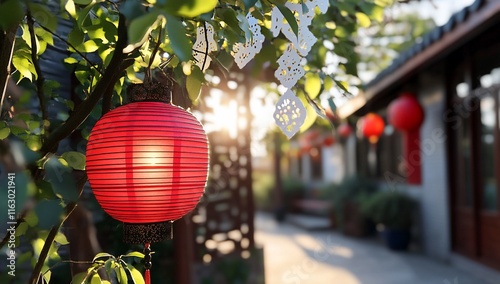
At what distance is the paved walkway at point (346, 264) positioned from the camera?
536cm

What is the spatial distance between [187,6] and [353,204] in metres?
8.53

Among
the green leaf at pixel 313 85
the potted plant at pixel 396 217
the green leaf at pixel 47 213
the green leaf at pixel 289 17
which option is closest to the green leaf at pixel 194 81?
the green leaf at pixel 289 17

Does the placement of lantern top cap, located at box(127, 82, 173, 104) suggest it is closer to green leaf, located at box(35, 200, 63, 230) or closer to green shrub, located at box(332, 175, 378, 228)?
green leaf, located at box(35, 200, 63, 230)

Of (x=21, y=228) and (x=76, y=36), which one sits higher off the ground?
(x=76, y=36)

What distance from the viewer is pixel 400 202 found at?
285 inches

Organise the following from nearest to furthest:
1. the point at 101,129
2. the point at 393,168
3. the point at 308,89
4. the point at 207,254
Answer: the point at 101,129 → the point at 308,89 → the point at 207,254 → the point at 393,168

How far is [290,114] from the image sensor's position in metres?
1.39

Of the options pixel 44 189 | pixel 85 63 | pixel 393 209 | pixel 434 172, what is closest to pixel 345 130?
pixel 393 209

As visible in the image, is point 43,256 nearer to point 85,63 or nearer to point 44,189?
point 44,189

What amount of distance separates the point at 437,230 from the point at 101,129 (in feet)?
20.7

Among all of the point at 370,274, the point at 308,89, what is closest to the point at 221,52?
the point at 308,89

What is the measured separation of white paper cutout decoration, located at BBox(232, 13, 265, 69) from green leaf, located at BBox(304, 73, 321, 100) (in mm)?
482

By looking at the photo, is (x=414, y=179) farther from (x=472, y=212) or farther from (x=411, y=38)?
(x=411, y=38)

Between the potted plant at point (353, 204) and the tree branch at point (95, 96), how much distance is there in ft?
25.0
